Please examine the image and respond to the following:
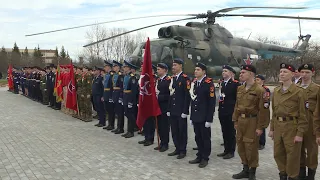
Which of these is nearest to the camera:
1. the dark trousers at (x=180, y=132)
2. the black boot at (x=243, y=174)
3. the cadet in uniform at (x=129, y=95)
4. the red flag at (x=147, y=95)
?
the black boot at (x=243, y=174)

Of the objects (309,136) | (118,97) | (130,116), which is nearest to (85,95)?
(118,97)

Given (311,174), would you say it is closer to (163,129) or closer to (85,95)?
(163,129)

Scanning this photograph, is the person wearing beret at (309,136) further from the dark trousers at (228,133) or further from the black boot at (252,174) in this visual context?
the dark trousers at (228,133)

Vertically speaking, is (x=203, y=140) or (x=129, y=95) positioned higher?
(x=129, y=95)

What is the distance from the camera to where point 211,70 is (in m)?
14.1

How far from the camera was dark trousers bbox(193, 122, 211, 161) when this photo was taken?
557 cm

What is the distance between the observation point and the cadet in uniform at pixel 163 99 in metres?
6.68

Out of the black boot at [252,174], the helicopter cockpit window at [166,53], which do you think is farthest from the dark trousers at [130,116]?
the helicopter cockpit window at [166,53]

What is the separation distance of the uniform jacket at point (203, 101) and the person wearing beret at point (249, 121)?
65 cm

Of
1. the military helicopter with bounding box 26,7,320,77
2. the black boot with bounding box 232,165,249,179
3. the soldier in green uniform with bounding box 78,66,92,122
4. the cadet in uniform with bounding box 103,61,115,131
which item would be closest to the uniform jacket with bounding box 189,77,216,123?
the black boot with bounding box 232,165,249,179

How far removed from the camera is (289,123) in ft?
13.8

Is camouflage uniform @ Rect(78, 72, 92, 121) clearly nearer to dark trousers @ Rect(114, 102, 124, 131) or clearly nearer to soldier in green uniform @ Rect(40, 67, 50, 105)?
dark trousers @ Rect(114, 102, 124, 131)

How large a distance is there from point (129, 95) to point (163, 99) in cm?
120

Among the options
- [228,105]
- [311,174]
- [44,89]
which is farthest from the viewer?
[44,89]
